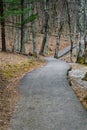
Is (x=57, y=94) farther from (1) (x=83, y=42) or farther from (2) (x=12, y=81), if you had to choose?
(1) (x=83, y=42)

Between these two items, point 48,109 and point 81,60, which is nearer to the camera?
point 48,109

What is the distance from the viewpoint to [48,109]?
42.7 ft

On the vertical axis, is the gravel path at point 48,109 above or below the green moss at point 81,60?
above

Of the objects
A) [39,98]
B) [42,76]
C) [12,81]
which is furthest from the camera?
[42,76]

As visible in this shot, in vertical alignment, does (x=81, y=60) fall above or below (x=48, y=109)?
below

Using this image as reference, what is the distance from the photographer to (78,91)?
17.1 metres

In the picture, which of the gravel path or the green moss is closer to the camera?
the gravel path

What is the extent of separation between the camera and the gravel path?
36.2 feet

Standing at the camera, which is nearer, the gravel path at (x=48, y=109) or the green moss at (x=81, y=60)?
the gravel path at (x=48, y=109)

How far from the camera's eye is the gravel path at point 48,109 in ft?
36.2

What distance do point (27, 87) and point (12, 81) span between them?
2.21 meters

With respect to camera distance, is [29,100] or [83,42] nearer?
[29,100]

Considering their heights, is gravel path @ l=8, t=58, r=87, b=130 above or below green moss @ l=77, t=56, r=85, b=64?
above

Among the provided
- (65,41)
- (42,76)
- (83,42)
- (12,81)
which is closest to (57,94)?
(12,81)
